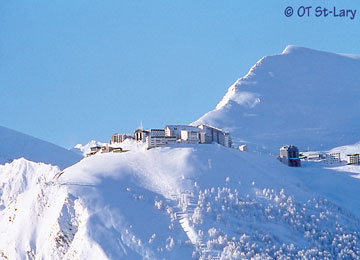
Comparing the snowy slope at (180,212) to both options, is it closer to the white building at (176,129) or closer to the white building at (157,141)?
the white building at (157,141)

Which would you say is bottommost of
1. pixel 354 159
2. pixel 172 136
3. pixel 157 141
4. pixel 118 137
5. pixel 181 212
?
pixel 181 212

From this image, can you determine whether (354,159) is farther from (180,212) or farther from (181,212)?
(180,212)

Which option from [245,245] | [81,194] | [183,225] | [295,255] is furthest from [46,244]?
[295,255]

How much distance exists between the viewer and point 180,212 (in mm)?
119562

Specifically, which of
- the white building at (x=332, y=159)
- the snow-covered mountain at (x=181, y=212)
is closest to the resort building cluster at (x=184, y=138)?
the white building at (x=332, y=159)

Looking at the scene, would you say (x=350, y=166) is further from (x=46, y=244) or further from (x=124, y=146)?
(x=46, y=244)

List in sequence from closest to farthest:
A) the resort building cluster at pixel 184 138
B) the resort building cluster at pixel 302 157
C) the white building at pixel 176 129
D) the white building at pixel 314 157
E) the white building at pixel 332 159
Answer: the resort building cluster at pixel 184 138, the white building at pixel 176 129, the resort building cluster at pixel 302 157, the white building at pixel 332 159, the white building at pixel 314 157

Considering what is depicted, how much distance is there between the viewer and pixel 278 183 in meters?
142

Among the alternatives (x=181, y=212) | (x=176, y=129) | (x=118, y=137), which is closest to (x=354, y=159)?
(x=176, y=129)

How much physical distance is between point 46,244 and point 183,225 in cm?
2607

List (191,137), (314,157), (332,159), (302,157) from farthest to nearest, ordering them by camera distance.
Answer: (314,157) → (302,157) → (332,159) → (191,137)

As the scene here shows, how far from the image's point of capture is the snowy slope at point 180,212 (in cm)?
11138

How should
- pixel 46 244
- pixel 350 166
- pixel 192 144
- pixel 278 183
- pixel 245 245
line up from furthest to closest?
pixel 350 166
pixel 192 144
pixel 278 183
pixel 46 244
pixel 245 245

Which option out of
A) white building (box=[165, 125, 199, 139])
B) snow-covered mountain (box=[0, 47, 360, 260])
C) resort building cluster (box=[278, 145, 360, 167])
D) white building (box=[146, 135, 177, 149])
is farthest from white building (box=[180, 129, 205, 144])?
resort building cluster (box=[278, 145, 360, 167])
